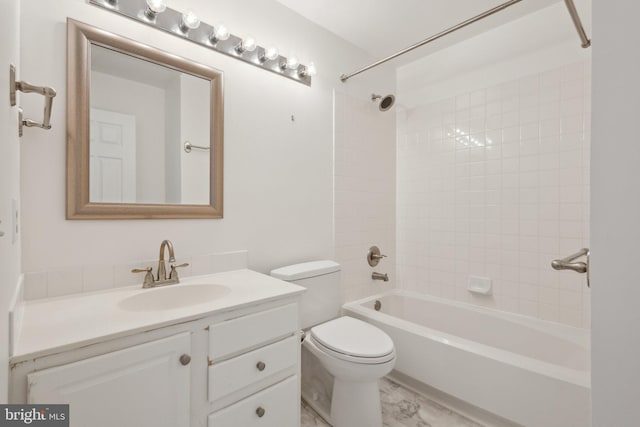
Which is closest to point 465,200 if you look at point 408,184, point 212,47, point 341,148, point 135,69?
point 408,184

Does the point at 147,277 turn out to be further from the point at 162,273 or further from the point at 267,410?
the point at 267,410

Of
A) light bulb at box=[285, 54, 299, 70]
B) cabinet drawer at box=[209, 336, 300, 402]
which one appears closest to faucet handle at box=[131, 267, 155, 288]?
cabinet drawer at box=[209, 336, 300, 402]

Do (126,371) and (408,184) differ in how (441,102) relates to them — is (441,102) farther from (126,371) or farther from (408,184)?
(126,371)

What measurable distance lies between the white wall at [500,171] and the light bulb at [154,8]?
7.02 ft

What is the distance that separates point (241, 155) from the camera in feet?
5.41

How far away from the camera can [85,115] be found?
1168 mm

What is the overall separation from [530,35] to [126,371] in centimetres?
292

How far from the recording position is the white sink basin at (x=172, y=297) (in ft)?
3.87

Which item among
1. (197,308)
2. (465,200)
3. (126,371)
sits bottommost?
(126,371)

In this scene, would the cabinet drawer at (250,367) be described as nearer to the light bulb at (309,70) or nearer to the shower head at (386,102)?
the light bulb at (309,70)

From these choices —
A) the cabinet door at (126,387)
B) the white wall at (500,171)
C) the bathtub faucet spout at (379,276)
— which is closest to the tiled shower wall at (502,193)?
the white wall at (500,171)

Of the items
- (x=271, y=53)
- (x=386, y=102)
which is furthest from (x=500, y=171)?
(x=271, y=53)

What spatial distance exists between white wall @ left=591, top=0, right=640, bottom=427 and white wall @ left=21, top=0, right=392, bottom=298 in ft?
4.91

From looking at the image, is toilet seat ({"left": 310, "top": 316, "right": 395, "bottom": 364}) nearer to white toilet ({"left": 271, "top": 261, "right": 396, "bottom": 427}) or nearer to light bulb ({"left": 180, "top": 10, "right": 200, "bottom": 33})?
white toilet ({"left": 271, "top": 261, "right": 396, "bottom": 427})
